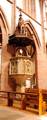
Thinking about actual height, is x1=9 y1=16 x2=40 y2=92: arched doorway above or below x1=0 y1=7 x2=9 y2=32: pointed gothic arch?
below

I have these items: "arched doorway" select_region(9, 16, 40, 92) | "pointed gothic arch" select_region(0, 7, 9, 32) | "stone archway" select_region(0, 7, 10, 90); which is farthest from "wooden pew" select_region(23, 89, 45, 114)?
"pointed gothic arch" select_region(0, 7, 9, 32)

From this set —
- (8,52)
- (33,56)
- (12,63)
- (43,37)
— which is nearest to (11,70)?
(12,63)

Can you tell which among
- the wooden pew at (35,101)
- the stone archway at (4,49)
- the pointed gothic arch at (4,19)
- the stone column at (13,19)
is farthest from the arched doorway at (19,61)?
the wooden pew at (35,101)

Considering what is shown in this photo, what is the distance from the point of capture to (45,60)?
1318 cm

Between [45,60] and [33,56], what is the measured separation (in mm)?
918

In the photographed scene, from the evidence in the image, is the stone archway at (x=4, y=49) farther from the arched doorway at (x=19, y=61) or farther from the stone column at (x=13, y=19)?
the stone column at (x=13, y=19)

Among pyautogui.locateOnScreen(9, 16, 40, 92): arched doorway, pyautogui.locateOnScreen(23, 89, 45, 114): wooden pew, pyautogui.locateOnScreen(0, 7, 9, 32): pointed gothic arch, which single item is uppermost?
pyautogui.locateOnScreen(0, 7, 9, 32): pointed gothic arch

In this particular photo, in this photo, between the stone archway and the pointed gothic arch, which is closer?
the stone archway

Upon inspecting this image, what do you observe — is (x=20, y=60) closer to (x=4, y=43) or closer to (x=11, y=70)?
(x=11, y=70)

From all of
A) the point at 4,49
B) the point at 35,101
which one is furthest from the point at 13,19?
the point at 35,101

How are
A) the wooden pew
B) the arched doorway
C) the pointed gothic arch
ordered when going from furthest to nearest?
1. the pointed gothic arch
2. the arched doorway
3. the wooden pew

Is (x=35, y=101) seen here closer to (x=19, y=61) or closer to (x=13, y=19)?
(x=19, y=61)

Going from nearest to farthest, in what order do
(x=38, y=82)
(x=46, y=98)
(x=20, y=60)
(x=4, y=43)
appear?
1. (x=46, y=98)
2. (x=20, y=60)
3. (x=4, y=43)
4. (x=38, y=82)

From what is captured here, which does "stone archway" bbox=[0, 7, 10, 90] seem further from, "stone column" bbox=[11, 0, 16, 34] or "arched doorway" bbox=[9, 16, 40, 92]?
"stone column" bbox=[11, 0, 16, 34]
